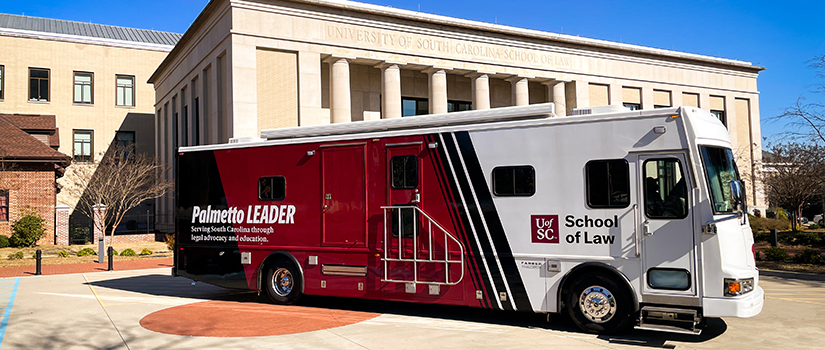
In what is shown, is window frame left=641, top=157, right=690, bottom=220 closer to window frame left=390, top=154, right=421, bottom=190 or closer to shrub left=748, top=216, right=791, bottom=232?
window frame left=390, top=154, right=421, bottom=190

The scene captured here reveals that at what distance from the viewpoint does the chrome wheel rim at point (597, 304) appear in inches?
342

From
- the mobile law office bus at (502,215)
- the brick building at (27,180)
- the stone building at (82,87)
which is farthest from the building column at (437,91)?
the stone building at (82,87)

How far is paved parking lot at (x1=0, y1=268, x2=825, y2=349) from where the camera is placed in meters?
8.42

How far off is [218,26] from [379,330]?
27.4 metres

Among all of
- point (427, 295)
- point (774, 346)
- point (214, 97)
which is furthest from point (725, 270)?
point (214, 97)

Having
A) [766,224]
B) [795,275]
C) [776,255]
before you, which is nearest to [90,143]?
[766,224]

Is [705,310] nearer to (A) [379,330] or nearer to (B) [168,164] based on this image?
(A) [379,330]

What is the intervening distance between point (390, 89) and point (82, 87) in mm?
30506

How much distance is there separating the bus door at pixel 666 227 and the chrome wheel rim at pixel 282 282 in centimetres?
640

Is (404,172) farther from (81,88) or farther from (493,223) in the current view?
(81,88)

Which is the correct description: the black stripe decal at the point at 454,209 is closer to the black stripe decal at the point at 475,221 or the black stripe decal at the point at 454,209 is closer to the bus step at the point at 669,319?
the black stripe decal at the point at 475,221

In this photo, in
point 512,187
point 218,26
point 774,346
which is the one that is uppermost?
point 218,26

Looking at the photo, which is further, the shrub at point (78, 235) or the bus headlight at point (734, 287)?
the shrub at point (78, 235)

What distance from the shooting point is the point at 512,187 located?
948cm
